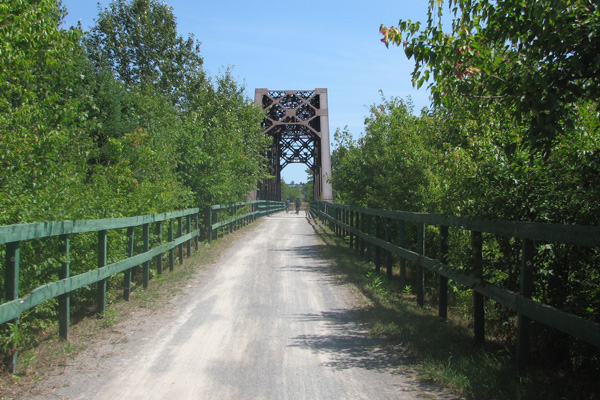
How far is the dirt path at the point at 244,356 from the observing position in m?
4.12

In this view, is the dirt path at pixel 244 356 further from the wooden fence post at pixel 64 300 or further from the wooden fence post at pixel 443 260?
the wooden fence post at pixel 443 260

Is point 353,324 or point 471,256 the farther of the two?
point 353,324

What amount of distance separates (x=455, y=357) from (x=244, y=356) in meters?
1.96

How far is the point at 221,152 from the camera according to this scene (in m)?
18.2

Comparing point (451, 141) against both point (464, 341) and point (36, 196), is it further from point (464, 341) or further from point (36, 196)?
point (36, 196)

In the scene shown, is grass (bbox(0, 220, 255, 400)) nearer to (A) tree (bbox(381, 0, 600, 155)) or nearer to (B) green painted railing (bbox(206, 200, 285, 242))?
Result: (A) tree (bbox(381, 0, 600, 155))

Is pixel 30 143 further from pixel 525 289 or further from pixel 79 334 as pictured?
pixel 525 289

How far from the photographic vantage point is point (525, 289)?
425cm

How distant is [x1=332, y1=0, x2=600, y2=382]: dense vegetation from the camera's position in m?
3.56

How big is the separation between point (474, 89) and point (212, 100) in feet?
83.7

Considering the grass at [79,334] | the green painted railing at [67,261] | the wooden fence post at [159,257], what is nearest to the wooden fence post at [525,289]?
the grass at [79,334]

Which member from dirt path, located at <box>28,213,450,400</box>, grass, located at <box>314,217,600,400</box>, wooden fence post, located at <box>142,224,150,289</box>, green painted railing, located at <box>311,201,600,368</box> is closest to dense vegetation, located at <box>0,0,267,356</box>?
wooden fence post, located at <box>142,224,150,289</box>

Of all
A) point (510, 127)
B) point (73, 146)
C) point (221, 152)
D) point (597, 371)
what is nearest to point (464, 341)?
point (597, 371)

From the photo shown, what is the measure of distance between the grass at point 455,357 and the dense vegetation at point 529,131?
0.93 feet
